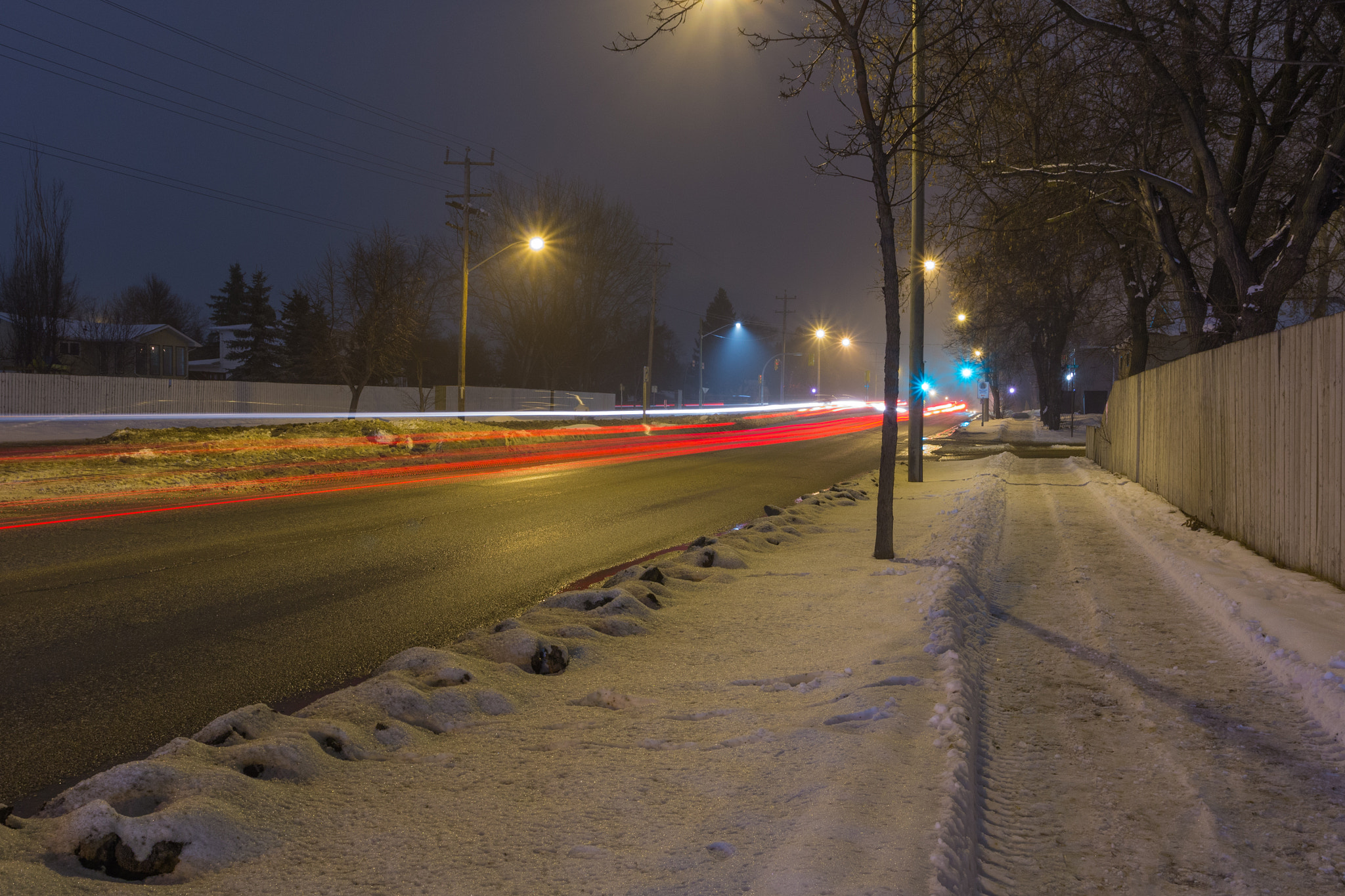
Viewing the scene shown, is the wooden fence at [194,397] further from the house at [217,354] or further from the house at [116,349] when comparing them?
the house at [217,354]

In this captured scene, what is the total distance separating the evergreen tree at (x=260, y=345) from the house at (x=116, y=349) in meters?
4.15

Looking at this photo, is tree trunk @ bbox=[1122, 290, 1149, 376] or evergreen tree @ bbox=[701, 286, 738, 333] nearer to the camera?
tree trunk @ bbox=[1122, 290, 1149, 376]

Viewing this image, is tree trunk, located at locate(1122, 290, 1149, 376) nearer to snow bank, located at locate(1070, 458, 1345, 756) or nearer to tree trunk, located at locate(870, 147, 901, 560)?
snow bank, located at locate(1070, 458, 1345, 756)

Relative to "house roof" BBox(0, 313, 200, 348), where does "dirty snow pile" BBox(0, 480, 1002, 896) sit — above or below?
below

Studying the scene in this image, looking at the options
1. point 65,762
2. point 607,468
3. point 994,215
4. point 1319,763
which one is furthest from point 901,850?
point 607,468

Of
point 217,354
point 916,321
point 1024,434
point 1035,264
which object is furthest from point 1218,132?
point 217,354

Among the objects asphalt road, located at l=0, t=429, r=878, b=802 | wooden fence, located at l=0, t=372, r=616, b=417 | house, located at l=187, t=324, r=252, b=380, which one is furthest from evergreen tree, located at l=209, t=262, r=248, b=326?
asphalt road, located at l=0, t=429, r=878, b=802

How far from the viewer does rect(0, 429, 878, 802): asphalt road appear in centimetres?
475

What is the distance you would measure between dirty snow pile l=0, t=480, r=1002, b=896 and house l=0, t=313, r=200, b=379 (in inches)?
1756

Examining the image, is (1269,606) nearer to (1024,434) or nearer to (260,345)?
(1024,434)

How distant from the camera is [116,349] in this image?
2045 inches

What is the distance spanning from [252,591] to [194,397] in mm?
31041

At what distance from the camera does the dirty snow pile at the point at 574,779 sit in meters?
2.83

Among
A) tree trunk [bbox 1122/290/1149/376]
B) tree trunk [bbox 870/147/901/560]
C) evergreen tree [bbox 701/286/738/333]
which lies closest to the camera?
tree trunk [bbox 870/147/901/560]
